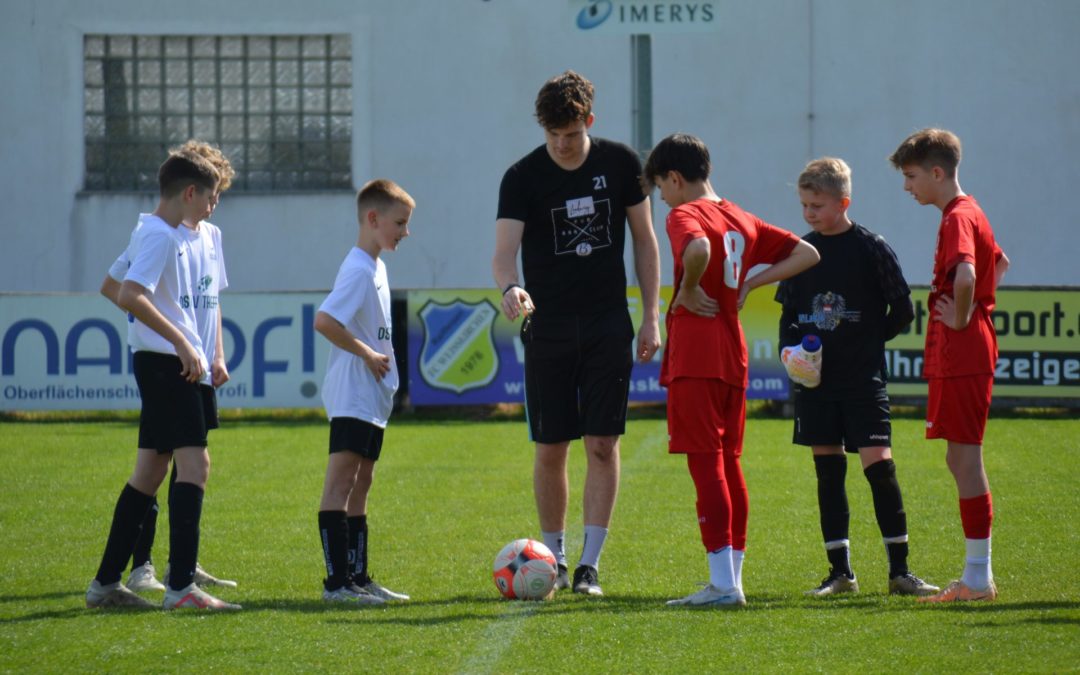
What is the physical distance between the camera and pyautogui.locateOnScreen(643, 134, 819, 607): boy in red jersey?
19.2 feet

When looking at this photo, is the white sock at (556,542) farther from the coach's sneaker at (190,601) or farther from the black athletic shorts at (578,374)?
the coach's sneaker at (190,601)

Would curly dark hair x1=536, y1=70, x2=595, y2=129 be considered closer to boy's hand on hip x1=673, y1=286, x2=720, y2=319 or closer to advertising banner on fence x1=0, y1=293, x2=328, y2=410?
boy's hand on hip x1=673, y1=286, x2=720, y2=319

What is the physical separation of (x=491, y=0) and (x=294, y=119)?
3.50 metres

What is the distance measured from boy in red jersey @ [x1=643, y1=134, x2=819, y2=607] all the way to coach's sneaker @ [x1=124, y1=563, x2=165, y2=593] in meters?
2.49

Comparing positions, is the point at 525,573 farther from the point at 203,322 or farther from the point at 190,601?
the point at 203,322

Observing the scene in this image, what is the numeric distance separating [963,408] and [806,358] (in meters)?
0.72

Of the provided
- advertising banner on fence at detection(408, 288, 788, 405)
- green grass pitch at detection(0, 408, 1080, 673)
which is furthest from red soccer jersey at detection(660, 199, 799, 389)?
advertising banner on fence at detection(408, 288, 788, 405)

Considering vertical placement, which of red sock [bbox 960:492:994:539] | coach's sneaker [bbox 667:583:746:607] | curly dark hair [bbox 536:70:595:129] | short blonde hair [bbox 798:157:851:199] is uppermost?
curly dark hair [bbox 536:70:595:129]

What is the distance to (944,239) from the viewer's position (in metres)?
6.11

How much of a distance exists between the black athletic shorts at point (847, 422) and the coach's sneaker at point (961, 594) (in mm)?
737

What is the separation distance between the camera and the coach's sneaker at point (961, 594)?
596 cm

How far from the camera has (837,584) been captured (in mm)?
6371

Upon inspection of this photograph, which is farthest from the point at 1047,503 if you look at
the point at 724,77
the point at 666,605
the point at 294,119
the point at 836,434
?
the point at 294,119

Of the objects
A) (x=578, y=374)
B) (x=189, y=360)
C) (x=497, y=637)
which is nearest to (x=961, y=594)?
(x=578, y=374)
